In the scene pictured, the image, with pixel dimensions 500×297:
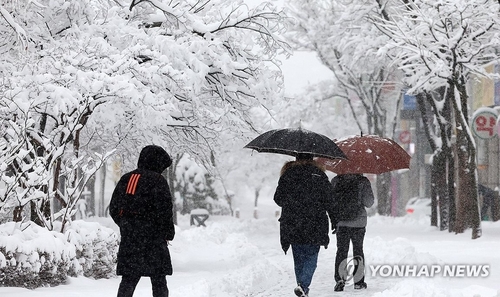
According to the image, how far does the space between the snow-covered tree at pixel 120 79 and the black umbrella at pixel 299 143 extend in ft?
9.87

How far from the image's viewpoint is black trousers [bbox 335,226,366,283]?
10039mm

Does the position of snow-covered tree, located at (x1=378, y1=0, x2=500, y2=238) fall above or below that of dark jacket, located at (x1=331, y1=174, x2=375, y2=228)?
above

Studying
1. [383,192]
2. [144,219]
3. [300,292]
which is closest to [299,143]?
[300,292]

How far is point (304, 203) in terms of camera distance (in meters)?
8.82

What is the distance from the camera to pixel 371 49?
81.6ft

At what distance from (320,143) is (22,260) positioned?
3975 millimetres

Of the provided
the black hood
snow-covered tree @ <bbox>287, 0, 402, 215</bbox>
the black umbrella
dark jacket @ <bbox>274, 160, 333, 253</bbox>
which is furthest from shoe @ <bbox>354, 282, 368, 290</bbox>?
snow-covered tree @ <bbox>287, 0, 402, 215</bbox>

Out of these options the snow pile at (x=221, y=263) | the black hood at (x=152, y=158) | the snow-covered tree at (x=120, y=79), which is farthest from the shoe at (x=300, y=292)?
the snow-covered tree at (x=120, y=79)

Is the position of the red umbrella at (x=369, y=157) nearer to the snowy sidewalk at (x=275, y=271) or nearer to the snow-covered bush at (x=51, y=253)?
the snowy sidewalk at (x=275, y=271)

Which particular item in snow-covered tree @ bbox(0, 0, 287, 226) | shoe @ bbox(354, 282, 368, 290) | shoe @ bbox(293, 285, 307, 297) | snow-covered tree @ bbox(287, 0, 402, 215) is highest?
snow-covered tree @ bbox(287, 0, 402, 215)

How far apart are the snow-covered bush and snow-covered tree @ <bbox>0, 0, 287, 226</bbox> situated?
1.48ft

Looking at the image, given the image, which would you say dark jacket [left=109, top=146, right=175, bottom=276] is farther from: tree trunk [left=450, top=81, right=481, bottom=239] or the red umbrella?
tree trunk [left=450, top=81, right=481, bottom=239]

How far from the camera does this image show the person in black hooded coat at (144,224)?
6848 millimetres

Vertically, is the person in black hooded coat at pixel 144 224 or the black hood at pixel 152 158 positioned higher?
the black hood at pixel 152 158
